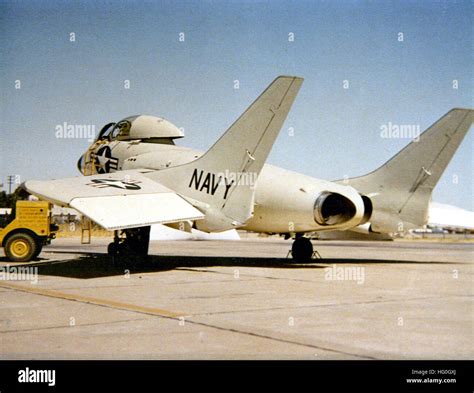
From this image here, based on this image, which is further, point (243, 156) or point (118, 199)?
point (243, 156)

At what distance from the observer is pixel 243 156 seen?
1566 cm

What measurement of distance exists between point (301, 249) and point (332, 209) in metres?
2.27

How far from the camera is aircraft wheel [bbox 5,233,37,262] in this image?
713 inches

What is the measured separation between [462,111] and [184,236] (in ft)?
100

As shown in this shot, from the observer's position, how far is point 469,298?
35.4 feet

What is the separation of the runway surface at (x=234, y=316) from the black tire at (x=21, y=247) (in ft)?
12.6

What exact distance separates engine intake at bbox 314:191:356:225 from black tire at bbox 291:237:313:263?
6.60 ft

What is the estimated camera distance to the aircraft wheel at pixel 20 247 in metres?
18.1

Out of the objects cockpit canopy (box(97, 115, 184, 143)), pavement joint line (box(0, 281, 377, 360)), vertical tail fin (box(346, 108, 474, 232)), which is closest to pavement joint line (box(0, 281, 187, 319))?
pavement joint line (box(0, 281, 377, 360))

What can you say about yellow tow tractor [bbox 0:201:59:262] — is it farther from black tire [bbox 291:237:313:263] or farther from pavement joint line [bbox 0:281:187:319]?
black tire [bbox 291:237:313:263]

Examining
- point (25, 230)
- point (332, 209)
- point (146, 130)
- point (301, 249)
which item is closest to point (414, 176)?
point (332, 209)

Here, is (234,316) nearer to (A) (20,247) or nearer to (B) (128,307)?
(B) (128,307)
